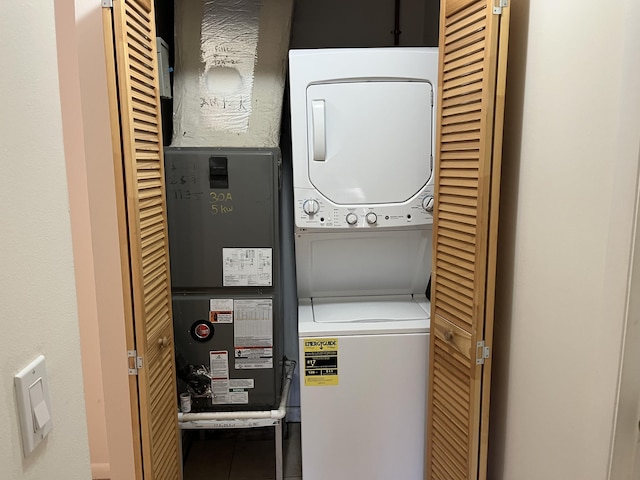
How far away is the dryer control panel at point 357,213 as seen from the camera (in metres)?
2.12

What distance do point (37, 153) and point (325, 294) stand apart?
1.73 metres

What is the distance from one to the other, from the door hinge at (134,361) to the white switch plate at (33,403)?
77cm

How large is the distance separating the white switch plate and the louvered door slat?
76 cm

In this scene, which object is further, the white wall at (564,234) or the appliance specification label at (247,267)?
the appliance specification label at (247,267)

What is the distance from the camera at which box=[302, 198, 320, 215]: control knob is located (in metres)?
2.11

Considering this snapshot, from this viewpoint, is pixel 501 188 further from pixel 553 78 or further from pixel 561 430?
pixel 561 430

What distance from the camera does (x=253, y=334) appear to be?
7.23 ft

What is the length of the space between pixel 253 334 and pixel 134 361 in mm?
700

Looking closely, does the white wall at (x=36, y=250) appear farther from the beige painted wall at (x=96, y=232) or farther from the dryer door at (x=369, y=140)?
the dryer door at (x=369, y=140)

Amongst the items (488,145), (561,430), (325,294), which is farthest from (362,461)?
(488,145)

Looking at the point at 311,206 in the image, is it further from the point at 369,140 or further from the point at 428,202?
the point at 428,202

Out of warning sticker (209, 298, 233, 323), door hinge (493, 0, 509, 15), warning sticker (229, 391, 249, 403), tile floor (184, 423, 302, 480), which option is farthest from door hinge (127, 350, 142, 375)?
door hinge (493, 0, 509, 15)

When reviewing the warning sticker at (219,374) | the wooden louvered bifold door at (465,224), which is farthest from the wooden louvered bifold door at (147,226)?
the wooden louvered bifold door at (465,224)

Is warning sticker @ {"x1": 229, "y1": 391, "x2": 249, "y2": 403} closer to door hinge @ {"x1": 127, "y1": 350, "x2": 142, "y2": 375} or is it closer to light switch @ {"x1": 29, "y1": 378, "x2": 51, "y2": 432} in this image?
door hinge @ {"x1": 127, "y1": 350, "x2": 142, "y2": 375}
